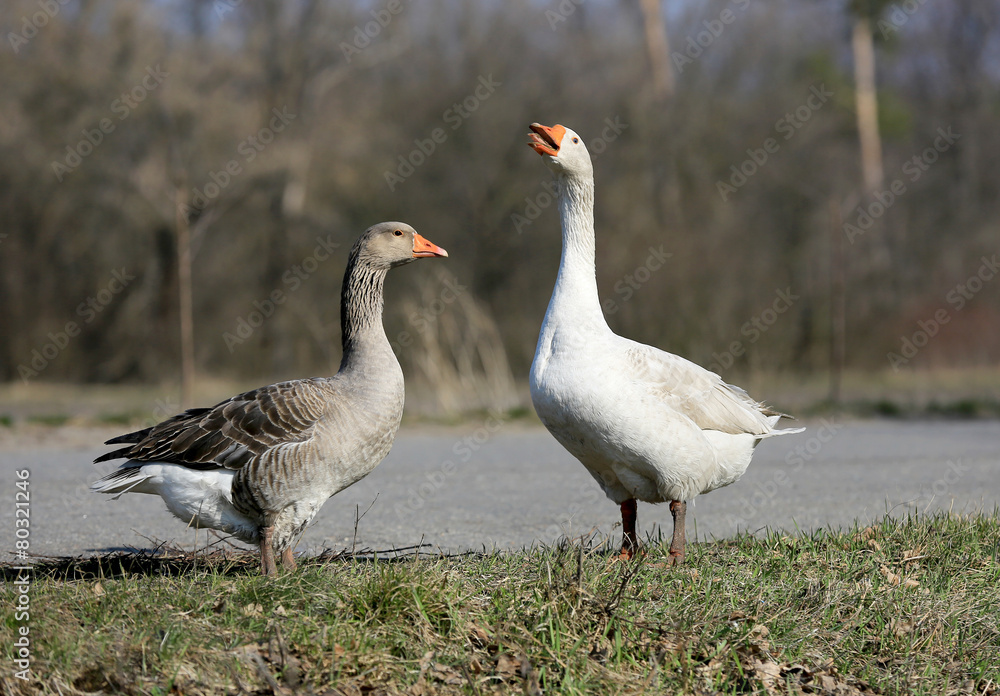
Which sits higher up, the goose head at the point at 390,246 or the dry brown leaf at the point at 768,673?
the goose head at the point at 390,246

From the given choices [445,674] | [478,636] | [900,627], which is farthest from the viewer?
[900,627]

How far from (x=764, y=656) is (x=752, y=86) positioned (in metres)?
25.8

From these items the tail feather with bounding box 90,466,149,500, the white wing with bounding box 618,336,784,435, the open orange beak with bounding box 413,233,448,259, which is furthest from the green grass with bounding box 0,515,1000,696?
the open orange beak with bounding box 413,233,448,259

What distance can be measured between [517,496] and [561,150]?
3882mm

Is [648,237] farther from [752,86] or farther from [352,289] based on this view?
[352,289]

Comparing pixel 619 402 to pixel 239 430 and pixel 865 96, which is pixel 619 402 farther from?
pixel 865 96

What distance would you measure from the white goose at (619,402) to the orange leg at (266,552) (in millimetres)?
1494

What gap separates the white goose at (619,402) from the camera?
4695mm

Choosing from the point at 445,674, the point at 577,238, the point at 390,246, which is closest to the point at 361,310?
the point at 390,246

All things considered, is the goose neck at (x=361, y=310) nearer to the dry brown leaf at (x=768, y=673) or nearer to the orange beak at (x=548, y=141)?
the orange beak at (x=548, y=141)

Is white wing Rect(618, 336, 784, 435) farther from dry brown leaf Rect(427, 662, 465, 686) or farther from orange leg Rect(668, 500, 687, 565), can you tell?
dry brown leaf Rect(427, 662, 465, 686)

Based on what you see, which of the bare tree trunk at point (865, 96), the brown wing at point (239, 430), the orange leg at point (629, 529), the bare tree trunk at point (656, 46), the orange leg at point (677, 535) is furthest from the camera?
the bare tree trunk at point (865, 96)

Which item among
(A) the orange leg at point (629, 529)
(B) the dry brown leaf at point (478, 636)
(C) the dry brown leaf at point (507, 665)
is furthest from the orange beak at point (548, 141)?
(C) the dry brown leaf at point (507, 665)

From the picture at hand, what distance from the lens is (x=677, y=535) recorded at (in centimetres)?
492
